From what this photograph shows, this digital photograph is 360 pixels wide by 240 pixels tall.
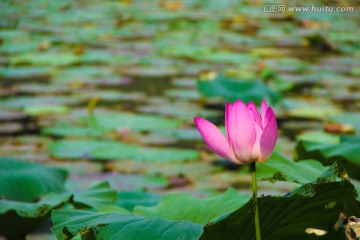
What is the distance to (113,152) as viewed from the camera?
264 centimetres

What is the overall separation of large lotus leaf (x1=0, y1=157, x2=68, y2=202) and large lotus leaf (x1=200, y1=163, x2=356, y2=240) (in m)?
0.76

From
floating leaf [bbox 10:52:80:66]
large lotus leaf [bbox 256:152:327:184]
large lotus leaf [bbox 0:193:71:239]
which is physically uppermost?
large lotus leaf [bbox 256:152:327:184]

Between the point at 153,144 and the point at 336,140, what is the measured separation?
0.61 metres

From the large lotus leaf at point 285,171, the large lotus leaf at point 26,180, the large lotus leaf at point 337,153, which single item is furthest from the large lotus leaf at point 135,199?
the large lotus leaf at point 285,171

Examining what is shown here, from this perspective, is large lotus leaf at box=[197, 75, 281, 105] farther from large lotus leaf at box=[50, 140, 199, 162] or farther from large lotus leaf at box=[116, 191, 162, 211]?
large lotus leaf at box=[116, 191, 162, 211]

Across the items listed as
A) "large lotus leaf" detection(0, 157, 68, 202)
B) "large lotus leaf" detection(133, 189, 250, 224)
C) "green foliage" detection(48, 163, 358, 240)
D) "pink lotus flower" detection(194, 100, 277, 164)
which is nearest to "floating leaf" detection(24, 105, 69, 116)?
"large lotus leaf" detection(0, 157, 68, 202)

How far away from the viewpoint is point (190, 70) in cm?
414

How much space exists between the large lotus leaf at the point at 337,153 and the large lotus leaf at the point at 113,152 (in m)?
0.93

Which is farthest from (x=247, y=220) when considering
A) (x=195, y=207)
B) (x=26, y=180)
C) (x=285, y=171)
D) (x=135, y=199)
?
(x=26, y=180)

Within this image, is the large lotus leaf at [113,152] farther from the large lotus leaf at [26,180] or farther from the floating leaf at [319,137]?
the large lotus leaf at [26,180]

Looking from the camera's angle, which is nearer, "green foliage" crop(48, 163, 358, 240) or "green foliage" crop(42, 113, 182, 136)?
"green foliage" crop(48, 163, 358, 240)

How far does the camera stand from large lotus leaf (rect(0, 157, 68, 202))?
1.76m

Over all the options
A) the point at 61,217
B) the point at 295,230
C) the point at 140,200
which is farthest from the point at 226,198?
the point at 140,200

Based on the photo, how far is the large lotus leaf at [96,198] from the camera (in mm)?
1531
